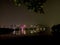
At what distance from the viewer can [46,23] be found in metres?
3.51

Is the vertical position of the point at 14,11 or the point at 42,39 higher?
the point at 14,11

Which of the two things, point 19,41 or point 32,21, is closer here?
point 19,41

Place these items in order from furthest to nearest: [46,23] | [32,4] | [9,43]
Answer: [46,23] < [32,4] < [9,43]

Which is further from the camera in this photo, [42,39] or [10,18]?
[10,18]

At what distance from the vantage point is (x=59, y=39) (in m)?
2.01

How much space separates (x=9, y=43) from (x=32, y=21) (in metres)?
1.64

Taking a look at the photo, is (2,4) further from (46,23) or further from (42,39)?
(42,39)

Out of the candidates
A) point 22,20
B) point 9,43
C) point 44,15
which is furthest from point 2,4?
point 9,43

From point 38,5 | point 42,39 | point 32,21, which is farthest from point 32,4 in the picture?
point 32,21

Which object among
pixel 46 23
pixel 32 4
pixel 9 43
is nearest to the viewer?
pixel 9 43

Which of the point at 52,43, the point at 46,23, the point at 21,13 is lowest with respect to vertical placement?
the point at 52,43

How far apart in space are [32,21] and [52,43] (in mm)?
1560

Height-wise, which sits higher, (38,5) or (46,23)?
(38,5)

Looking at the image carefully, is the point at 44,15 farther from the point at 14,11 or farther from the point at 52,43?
the point at 52,43
